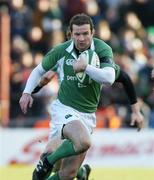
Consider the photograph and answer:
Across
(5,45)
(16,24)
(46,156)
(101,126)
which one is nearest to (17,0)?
(16,24)

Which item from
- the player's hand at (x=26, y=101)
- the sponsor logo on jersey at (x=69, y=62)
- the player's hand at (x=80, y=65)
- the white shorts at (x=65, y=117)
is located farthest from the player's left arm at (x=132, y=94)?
the player's hand at (x=80, y=65)

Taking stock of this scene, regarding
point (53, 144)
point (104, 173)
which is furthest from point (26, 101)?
point (104, 173)

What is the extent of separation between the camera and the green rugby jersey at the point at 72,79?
930 centimetres

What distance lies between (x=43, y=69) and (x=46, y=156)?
108 cm

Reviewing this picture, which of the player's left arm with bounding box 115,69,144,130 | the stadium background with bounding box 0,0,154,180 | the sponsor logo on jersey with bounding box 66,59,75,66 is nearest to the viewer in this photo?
the sponsor logo on jersey with bounding box 66,59,75,66

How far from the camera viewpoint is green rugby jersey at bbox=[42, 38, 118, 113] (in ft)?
30.5

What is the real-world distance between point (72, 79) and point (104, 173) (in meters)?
5.08

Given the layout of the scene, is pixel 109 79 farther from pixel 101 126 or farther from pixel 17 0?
pixel 17 0

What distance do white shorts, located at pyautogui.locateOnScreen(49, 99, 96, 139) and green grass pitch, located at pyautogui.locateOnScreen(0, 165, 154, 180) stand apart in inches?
124

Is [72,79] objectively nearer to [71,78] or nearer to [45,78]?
[71,78]

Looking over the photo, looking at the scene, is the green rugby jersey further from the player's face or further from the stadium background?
the stadium background

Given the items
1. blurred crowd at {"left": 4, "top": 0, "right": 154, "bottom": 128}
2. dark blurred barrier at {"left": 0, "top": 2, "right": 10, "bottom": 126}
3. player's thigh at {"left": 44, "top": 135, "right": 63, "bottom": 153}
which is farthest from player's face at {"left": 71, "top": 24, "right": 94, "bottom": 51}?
dark blurred barrier at {"left": 0, "top": 2, "right": 10, "bottom": 126}

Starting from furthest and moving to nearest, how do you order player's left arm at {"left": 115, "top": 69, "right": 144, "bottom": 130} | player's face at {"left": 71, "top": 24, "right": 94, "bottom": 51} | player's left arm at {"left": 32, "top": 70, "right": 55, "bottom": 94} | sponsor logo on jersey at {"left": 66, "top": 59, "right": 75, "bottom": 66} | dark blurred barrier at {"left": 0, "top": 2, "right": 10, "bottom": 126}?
dark blurred barrier at {"left": 0, "top": 2, "right": 10, "bottom": 126} → player's left arm at {"left": 32, "top": 70, "right": 55, "bottom": 94} → player's left arm at {"left": 115, "top": 69, "right": 144, "bottom": 130} → sponsor logo on jersey at {"left": 66, "top": 59, "right": 75, "bottom": 66} → player's face at {"left": 71, "top": 24, "right": 94, "bottom": 51}

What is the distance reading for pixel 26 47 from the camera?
62.2ft
